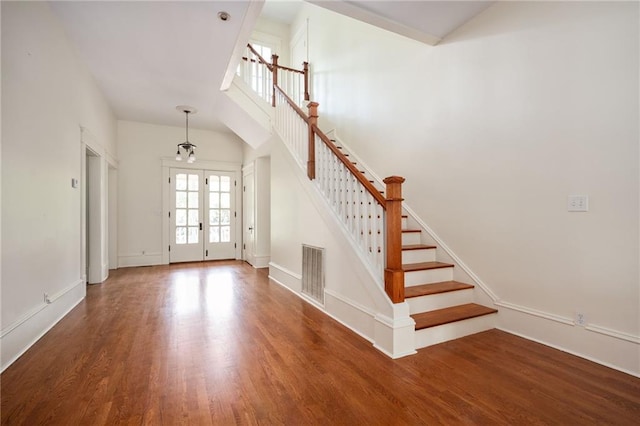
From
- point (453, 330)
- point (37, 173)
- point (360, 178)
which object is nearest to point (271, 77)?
point (360, 178)

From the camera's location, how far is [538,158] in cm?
247

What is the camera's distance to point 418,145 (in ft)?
11.8

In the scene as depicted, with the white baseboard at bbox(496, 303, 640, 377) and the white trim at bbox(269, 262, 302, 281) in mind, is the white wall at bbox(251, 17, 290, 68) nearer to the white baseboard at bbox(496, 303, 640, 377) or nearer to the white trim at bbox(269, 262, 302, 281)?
the white trim at bbox(269, 262, 302, 281)

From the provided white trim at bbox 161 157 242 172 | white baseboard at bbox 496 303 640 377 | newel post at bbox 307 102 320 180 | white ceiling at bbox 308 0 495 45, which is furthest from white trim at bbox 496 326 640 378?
white trim at bbox 161 157 242 172

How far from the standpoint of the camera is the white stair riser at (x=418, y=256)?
3.20m

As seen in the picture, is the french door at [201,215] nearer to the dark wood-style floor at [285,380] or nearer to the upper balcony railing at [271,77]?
the upper balcony railing at [271,77]

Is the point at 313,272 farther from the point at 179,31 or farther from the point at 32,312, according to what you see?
the point at 179,31

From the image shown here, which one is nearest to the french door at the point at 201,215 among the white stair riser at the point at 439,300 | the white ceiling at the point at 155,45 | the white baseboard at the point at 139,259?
the white baseboard at the point at 139,259

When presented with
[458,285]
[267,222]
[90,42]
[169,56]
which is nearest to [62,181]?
[90,42]

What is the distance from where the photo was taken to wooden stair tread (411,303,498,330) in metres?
2.47

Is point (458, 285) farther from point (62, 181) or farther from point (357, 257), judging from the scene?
point (62, 181)

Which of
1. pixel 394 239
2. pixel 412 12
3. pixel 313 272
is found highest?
pixel 412 12

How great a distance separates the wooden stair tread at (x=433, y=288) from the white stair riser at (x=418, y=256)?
33 centimetres

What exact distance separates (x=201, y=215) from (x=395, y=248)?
568 centimetres
